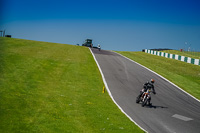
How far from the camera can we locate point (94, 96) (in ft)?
51.6

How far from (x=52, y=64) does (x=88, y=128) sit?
16.0m

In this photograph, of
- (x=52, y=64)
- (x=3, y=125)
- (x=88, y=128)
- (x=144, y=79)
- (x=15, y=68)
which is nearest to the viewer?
(x=3, y=125)

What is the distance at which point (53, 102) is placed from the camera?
1299 cm

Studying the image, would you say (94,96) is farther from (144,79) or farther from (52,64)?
(52,64)

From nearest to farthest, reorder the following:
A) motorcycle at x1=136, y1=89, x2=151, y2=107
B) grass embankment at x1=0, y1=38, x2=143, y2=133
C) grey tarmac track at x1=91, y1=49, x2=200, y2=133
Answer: grass embankment at x1=0, y1=38, x2=143, y2=133, grey tarmac track at x1=91, y1=49, x2=200, y2=133, motorcycle at x1=136, y1=89, x2=151, y2=107

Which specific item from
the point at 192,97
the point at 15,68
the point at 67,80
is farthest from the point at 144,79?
the point at 15,68

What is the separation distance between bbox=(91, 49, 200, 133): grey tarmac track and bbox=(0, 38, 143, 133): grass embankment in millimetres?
1014

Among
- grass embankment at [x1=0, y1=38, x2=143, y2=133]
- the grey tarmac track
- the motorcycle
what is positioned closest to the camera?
grass embankment at [x1=0, y1=38, x2=143, y2=133]

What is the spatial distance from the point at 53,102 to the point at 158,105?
7551mm

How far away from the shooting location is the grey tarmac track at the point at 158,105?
11.7 meters

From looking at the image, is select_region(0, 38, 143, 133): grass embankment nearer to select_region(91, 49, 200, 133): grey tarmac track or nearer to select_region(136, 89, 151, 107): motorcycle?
select_region(91, 49, 200, 133): grey tarmac track

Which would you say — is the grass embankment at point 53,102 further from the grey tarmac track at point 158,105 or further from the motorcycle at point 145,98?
the motorcycle at point 145,98

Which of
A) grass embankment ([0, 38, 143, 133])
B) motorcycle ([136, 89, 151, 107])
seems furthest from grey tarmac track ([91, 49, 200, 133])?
grass embankment ([0, 38, 143, 133])

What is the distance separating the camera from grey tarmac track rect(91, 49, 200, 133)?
38.2 feet
